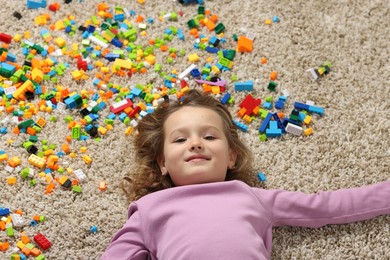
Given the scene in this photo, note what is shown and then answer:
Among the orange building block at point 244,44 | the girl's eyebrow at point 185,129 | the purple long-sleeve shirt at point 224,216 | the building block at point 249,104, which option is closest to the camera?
the purple long-sleeve shirt at point 224,216

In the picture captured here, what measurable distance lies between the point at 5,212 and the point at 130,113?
48 cm

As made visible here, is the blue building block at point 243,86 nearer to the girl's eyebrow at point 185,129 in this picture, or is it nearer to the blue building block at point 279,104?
the blue building block at point 279,104

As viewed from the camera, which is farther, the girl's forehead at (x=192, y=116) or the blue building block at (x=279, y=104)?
the blue building block at (x=279, y=104)

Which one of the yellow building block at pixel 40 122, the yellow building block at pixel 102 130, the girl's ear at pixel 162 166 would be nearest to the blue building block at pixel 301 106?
the girl's ear at pixel 162 166

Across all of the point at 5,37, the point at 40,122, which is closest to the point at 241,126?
the point at 40,122

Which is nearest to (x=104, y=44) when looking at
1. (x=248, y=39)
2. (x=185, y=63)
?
(x=185, y=63)

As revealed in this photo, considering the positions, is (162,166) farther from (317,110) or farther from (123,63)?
(317,110)

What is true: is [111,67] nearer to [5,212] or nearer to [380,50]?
[5,212]

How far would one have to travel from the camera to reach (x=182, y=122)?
135 cm

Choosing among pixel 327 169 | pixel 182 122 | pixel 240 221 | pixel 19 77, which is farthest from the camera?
pixel 19 77

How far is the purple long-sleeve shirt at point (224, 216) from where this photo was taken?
1.20m

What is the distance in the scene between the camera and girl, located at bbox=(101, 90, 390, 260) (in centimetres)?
121

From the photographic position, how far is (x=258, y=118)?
1566mm

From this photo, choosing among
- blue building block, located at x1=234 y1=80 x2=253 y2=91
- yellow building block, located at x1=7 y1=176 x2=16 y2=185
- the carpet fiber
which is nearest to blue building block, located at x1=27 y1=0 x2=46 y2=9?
the carpet fiber
